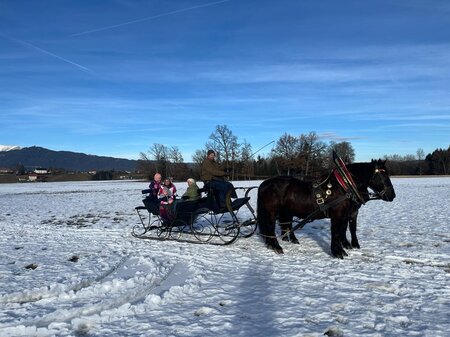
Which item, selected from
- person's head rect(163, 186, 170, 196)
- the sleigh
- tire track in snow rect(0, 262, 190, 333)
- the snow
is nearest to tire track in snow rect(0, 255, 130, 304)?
the snow

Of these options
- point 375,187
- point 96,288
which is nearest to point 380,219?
point 375,187

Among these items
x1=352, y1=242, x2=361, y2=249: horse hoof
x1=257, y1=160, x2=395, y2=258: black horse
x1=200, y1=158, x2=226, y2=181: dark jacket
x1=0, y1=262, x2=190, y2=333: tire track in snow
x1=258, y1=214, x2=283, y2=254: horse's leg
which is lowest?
x1=0, y1=262, x2=190, y2=333: tire track in snow

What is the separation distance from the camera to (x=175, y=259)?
8180 millimetres

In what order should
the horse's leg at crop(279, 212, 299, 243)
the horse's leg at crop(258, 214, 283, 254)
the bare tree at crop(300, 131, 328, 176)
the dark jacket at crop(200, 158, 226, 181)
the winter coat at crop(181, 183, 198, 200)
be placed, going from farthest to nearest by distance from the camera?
the bare tree at crop(300, 131, 328, 176) → the winter coat at crop(181, 183, 198, 200) → the dark jacket at crop(200, 158, 226, 181) → the horse's leg at crop(279, 212, 299, 243) → the horse's leg at crop(258, 214, 283, 254)

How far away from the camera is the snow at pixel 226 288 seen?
4.62 meters

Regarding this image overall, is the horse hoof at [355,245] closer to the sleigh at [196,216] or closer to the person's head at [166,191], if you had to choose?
the sleigh at [196,216]

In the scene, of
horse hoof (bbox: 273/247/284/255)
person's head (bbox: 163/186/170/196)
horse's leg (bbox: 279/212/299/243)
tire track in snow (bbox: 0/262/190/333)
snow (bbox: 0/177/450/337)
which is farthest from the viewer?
person's head (bbox: 163/186/170/196)

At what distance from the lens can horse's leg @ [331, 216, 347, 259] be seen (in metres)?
7.91

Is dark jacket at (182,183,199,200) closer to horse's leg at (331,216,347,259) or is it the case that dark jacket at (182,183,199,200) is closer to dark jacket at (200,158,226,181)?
dark jacket at (200,158,226,181)

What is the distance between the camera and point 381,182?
8117mm

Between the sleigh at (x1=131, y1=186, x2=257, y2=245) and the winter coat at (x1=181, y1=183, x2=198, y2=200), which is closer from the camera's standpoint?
the sleigh at (x1=131, y1=186, x2=257, y2=245)

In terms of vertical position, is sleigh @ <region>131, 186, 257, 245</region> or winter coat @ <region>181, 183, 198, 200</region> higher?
winter coat @ <region>181, 183, 198, 200</region>

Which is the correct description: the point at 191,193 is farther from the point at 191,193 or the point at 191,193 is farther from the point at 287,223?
the point at 287,223

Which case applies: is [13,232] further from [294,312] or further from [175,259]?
[294,312]
